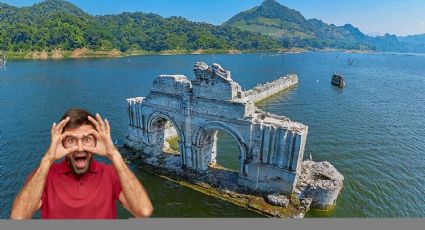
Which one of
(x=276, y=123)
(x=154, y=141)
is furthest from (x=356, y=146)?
(x=154, y=141)

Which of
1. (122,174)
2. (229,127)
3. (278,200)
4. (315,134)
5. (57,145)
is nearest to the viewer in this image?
(57,145)

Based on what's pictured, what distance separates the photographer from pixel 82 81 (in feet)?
260

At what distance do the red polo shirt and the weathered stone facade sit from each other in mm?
18960

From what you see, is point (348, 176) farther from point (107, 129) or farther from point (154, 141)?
point (107, 129)

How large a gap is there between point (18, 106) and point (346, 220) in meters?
59.5

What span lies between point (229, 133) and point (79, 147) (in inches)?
818

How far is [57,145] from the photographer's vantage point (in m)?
4.21

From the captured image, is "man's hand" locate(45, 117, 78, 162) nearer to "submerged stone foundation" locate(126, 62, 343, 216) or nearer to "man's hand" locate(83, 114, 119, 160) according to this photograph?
"man's hand" locate(83, 114, 119, 160)

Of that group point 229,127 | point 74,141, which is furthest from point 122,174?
point 229,127

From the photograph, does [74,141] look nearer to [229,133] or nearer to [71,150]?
[71,150]

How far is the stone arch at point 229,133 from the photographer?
79.5 feet

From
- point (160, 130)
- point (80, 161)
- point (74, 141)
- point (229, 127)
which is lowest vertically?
point (160, 130)

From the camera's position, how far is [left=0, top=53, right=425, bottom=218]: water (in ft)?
82.7

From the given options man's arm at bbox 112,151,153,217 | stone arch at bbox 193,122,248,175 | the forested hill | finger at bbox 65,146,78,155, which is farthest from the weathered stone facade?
the forested hill
